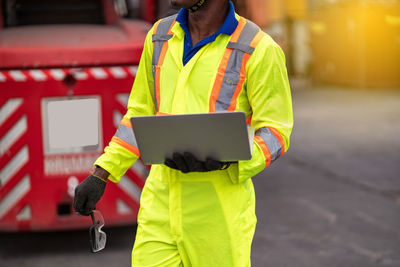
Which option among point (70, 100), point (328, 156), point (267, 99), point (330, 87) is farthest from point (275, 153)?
point (330, 87)

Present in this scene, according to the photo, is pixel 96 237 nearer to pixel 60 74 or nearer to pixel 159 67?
pixel 159 67

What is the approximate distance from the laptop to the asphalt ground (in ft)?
9.38

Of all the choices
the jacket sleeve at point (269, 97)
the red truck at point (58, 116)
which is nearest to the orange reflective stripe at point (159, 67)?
the jacket sleeve at point (269, 97)

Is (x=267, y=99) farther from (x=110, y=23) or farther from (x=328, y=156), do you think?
(x=328, y=156)

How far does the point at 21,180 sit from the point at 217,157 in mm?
3115

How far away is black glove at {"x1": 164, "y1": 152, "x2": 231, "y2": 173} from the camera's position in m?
2.40

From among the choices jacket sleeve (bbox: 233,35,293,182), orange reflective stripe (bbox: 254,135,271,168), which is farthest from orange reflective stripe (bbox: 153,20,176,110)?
orange reflective stripe (bbox: 254,135,271,168)

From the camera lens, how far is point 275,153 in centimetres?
262

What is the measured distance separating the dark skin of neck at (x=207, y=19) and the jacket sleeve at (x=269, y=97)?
0.62ft

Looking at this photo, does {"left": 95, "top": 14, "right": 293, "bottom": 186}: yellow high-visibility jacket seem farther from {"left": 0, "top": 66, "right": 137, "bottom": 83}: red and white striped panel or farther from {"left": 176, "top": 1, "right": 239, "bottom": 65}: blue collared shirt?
{"left": 0, "top": 66, "right": 137, "bottom": 83}: red and white striped panel

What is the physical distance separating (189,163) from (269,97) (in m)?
0.44

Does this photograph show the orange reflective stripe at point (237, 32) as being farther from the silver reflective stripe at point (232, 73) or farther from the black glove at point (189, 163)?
the black glove at point (189, 163)

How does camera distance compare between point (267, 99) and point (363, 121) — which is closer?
point (267, 99)

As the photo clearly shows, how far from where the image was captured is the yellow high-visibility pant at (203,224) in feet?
8.77
